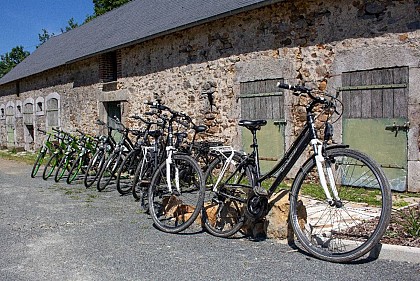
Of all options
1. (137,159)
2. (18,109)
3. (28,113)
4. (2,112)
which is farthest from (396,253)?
(2,112)

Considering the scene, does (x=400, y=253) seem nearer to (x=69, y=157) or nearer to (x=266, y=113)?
(x=266, y=113)

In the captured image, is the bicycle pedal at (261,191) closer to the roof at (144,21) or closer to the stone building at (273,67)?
the stone building at (273,67)

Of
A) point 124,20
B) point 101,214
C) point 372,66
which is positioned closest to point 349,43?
point 372,66

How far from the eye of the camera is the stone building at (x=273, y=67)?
6.14m

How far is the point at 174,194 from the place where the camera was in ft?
15.7

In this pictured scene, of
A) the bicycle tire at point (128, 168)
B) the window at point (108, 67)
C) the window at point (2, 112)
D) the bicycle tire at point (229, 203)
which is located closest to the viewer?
the bicycle tire at point (229, 203)

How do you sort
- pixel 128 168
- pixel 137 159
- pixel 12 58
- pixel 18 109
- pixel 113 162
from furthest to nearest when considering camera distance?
pixel 12 58
pixel 18 109
pixel 113 162
pixel 128 168
pixel 137 159

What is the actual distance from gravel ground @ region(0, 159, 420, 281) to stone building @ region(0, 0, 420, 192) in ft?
10.3

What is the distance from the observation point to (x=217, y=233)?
4371 mm

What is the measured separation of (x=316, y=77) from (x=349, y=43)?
2.41ft

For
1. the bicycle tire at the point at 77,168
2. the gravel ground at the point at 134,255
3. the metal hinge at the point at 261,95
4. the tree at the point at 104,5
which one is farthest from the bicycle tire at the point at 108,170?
the tree at the point at 104,5

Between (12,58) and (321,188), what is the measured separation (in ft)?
186

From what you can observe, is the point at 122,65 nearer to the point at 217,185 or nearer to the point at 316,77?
the point at 316,77

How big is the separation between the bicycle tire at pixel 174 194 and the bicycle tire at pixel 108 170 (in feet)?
7.56
